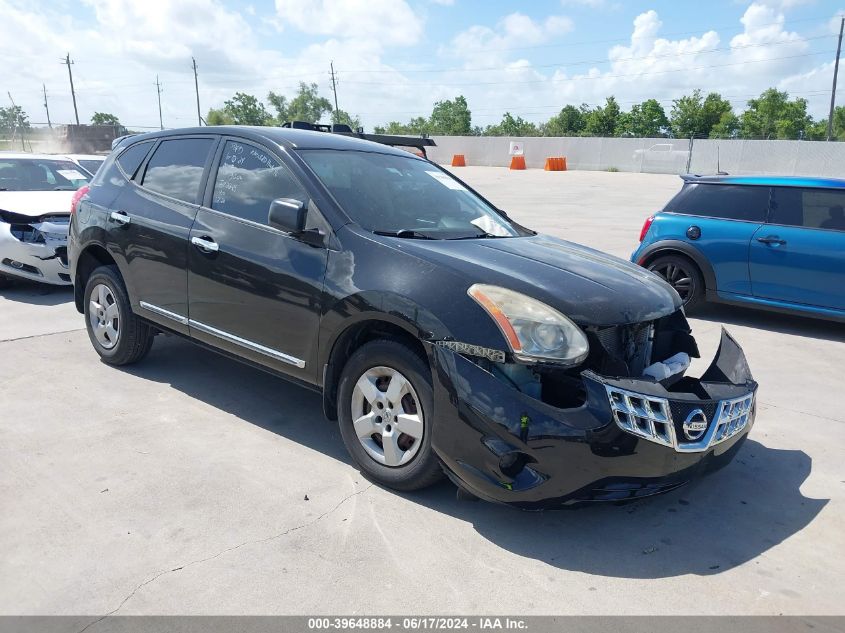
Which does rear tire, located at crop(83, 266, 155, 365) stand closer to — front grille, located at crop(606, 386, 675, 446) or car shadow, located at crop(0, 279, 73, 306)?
car shadow, located at crop(0, 279, 73, 306)

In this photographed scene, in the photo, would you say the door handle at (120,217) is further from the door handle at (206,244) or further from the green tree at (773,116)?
the green tree at (773,116)

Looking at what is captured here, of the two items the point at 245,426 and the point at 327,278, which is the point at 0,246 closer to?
the point at 245,426

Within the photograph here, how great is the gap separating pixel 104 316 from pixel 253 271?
6.58 feet

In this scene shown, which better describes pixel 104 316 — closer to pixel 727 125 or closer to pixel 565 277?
pixel 565 277

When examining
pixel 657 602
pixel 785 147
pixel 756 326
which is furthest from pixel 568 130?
pixel 657 602

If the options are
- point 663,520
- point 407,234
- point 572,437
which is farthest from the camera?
point 407,234

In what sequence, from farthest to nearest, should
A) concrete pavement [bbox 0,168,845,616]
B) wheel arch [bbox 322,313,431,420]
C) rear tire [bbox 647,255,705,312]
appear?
rear tire [bbox 647,255,705,312] → wheel arch [bbox 322,313,431,420] → concrete pavement [bbox 0,168,845,616]

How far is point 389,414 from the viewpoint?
134 inches

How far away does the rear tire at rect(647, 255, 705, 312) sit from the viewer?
735 centimetres

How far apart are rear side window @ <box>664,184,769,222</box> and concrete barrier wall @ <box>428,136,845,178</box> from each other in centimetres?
2618

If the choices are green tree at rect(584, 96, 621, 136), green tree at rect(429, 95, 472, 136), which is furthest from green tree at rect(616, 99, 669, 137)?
green tree at rect(429, 95, 472, 136)

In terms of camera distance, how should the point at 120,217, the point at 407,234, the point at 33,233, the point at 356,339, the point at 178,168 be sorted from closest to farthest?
the point at 356,339 < the point at 407,234 < the point at 178,168 < the point at 120,217 < the point at 33,233

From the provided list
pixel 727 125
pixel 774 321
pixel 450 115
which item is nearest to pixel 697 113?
pixel 727 125

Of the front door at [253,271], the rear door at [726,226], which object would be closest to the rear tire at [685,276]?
the rear door at [726,226]
